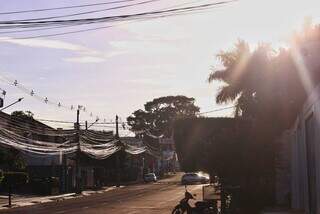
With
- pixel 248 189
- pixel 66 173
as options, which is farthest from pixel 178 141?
pixel 66 173

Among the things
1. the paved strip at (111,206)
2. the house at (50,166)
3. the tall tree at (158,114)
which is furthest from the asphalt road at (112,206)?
the tall tree at (158,114)

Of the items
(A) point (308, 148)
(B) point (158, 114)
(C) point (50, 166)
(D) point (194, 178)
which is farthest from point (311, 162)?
(B) point (158, 114)

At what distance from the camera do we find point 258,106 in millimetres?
32625

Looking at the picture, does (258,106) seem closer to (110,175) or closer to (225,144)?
(225,144)

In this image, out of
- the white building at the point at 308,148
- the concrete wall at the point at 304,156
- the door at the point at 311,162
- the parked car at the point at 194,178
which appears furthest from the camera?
the parked car at the point at 194,178

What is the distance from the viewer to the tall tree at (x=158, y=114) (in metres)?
132

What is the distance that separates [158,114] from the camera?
5266 inches

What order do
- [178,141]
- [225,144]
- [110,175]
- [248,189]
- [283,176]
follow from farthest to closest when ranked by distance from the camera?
1. [110,175]
2. [178,141]
3. [283,176]
4. [248,189]
5. [225,144]

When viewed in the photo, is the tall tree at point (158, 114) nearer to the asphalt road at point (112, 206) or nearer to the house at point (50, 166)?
the house at point (50, 166)

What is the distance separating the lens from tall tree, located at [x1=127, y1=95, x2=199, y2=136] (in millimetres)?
131500

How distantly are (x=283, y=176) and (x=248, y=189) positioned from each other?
4.10m

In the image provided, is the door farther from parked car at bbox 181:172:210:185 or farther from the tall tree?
the tall tree

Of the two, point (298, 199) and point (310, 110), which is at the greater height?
point (310, 110)

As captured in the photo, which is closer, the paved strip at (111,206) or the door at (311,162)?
the door at (311,162)
